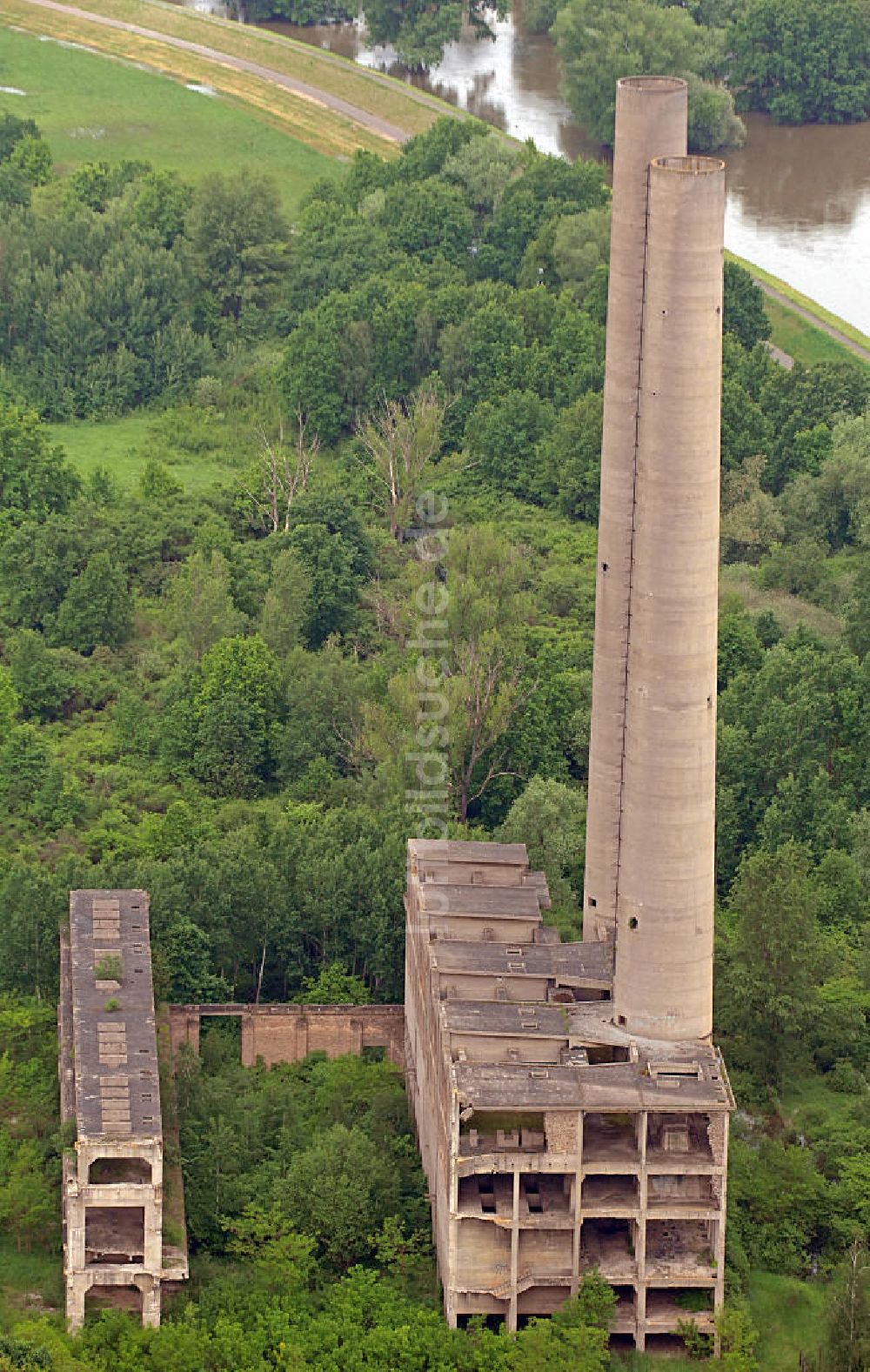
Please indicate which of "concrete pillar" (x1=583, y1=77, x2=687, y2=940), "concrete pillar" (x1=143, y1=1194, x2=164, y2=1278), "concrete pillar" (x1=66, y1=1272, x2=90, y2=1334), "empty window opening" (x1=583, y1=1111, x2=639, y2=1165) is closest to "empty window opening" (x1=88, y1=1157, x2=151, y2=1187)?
"concrete pillar" (x1=143, y1=1194, x2=164, y2=1278)

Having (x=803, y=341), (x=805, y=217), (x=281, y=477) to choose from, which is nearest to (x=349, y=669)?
(x=281, y=477)

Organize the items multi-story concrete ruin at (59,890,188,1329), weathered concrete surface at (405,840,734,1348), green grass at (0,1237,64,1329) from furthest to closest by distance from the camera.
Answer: green grass at (0,1237,64,1329), weathered concrete surface at (405,840,734,1348), multi-story concrete ruin at (59,890,188,1329)

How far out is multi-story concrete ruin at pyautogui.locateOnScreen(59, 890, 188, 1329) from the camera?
3221 inches

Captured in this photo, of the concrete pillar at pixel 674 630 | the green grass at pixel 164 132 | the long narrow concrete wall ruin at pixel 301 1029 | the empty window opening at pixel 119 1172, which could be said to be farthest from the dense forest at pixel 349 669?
the concrete pillar at pixel 674 630

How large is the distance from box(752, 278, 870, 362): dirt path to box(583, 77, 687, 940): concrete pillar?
249 feet

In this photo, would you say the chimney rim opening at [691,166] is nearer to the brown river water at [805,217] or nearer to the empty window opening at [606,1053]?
the empty window opening at [606,1053]

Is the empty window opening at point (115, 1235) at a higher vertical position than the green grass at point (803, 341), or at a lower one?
lower

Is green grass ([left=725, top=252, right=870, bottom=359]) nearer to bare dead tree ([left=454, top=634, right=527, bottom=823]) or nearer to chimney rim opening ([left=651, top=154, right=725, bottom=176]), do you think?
bare dead tree ([left=454, top=634, right=527, bottom=823])

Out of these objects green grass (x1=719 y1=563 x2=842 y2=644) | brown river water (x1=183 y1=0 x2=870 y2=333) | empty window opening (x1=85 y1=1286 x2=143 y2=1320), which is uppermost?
brown river water (x1=183 y1=0 x2=870 y2=333)

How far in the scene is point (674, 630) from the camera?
8512cm

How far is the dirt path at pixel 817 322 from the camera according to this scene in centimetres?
16400

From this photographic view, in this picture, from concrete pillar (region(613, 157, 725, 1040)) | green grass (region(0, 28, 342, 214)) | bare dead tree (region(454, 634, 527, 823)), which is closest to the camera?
concrete pillar (region(613, 157, 725, 1040))

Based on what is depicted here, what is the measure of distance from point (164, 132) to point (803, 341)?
4694 cm

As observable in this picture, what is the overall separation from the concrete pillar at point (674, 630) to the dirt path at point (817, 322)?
7879cm
